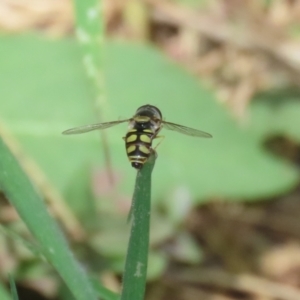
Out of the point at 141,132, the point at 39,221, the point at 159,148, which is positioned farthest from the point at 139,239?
the point at 159,148

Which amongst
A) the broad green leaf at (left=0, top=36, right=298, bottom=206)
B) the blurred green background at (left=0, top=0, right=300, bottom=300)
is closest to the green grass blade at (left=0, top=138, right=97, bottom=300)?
the blurred green background at (left=0, top=0, right=300, bottom=300)

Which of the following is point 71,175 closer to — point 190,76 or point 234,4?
point 190,76

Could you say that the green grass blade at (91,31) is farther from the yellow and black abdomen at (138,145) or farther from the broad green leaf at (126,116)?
the broad green leaf at (126,116)

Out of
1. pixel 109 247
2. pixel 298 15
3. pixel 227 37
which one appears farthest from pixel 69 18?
pixel 109 247

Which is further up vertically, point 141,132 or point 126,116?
point 126,116

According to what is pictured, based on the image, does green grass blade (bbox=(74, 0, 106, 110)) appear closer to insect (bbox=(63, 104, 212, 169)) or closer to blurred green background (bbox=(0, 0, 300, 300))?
insect (bbox=(63, 104, 212, 169))

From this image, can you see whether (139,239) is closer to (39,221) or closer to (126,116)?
(39,221)
